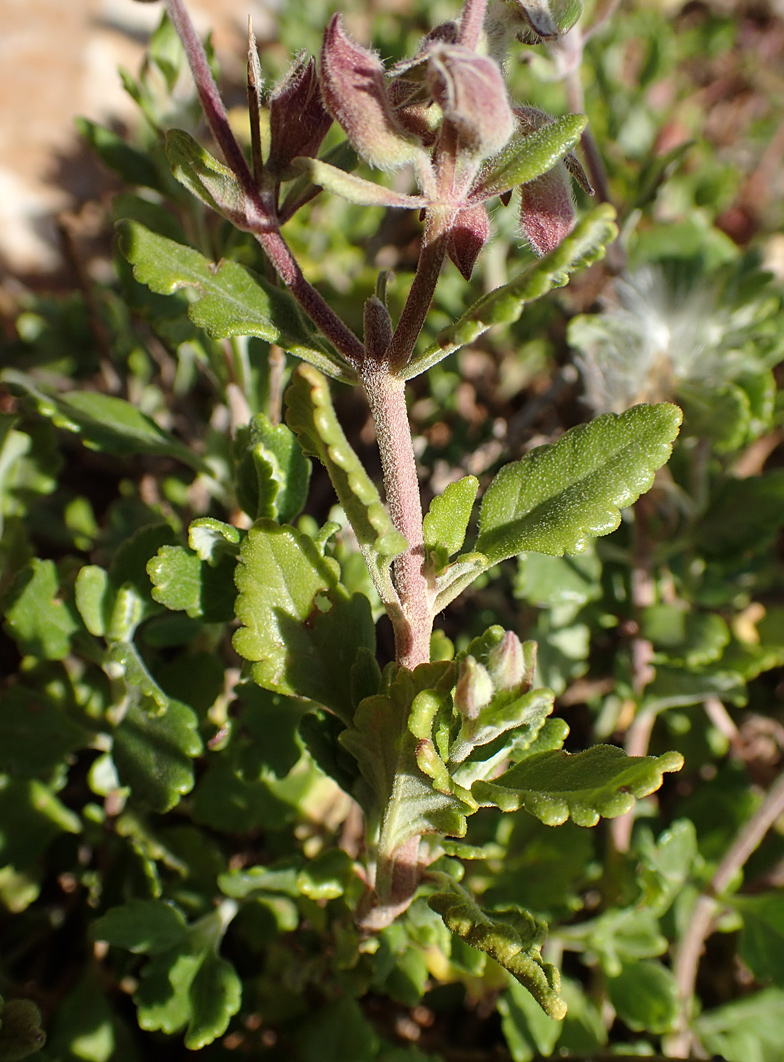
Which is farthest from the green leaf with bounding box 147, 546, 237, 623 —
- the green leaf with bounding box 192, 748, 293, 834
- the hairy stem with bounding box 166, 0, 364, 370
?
the green leaf with bounding box 192, 748, 293, 834

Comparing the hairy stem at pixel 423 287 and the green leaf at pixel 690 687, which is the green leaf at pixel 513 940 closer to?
the hairy stem at pixel 423 287

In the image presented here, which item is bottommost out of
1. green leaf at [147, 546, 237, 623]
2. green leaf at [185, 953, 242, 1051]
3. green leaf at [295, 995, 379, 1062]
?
green leaf at [295, 995, 379, 1062]

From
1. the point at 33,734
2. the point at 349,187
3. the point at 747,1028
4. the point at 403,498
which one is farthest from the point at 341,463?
the point at 747,1028

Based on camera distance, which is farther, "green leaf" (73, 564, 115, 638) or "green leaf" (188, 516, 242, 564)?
"green leaf" (73, 564, 115, 638)

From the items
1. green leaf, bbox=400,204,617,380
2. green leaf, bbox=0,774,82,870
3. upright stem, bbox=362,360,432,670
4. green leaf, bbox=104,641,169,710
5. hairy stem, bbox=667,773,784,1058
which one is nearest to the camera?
green leaf, bbox=400,204,617,380

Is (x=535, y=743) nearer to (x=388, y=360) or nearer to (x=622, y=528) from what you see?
(x=388, y=360)

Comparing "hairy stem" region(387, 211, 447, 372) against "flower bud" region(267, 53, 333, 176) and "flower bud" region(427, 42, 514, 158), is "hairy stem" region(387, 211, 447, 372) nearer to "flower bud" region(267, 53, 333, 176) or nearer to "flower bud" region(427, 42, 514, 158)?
"flower bud" region(427, 42, 514, 158)

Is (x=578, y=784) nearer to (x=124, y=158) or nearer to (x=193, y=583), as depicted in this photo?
(x=193, y=583)
